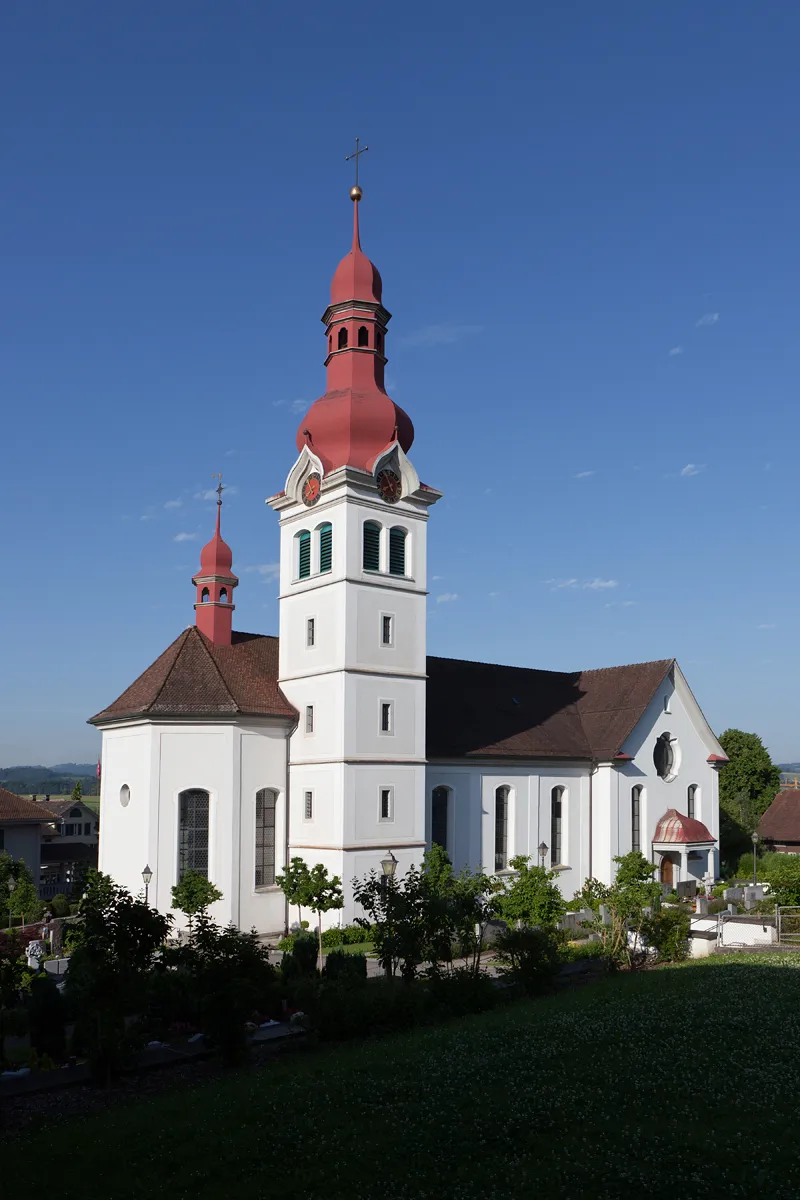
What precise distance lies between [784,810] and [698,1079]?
50.8 metres

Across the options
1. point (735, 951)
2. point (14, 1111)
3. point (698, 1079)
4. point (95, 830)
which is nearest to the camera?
point (698, 1079)

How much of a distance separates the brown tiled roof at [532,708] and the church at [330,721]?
184 mm

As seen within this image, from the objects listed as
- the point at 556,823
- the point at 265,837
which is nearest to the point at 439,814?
the point at 556,823

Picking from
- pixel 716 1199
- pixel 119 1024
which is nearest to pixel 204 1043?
pixel 119 1024

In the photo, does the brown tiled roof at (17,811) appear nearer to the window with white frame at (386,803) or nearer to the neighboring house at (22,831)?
the neighboring house at (22,831)

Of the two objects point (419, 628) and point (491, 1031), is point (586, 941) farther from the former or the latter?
point (491, 1031)

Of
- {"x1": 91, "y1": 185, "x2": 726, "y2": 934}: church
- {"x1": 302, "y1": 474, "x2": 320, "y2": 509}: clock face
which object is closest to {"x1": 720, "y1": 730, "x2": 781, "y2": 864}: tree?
{"x1": 91, "y1": 185, "x2": 726, "y2": 934}: church

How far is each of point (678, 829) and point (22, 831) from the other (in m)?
32.8

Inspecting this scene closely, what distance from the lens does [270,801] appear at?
35.4m

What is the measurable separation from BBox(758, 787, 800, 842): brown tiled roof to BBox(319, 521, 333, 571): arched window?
35441 millimetres

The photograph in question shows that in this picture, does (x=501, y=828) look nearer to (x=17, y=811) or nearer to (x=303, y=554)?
(x=303, y=554)

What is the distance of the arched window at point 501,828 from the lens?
40.3 m

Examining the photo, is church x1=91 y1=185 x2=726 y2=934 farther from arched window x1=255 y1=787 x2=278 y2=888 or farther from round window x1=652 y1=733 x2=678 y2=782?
round window x1=652 y1=733 x2=678 y2=782

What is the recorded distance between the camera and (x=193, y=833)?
33719 mm
